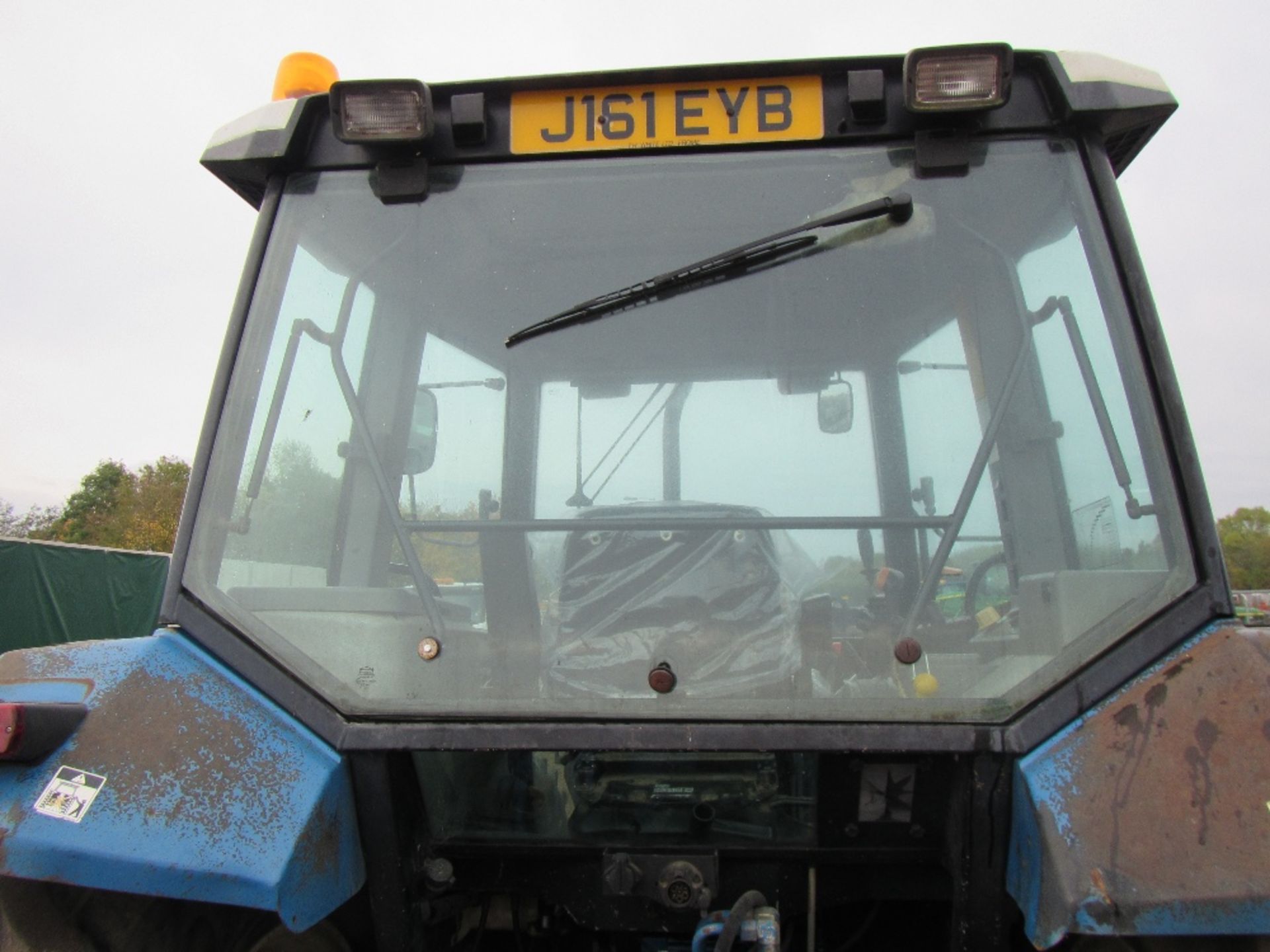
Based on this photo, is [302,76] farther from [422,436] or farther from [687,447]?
[687,447]

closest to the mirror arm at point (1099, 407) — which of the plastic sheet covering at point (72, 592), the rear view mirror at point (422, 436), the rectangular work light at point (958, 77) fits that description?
the rectangular work light at point (958, 77)

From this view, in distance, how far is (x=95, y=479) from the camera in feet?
175

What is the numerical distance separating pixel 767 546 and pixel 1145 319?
0.85 m

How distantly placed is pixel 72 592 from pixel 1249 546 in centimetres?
6433

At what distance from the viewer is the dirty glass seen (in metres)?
1.87

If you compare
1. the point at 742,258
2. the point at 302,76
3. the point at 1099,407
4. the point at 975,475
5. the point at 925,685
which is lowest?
the point at 925,685

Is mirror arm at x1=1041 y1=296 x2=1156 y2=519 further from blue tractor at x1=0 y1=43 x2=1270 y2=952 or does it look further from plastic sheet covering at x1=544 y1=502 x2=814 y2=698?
plastic sheet covering at x1=544 y1=502 x2=814 y2=698

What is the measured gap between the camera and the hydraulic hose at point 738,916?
1708 millimetres

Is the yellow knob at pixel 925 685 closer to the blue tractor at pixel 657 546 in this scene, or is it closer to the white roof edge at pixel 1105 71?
the blue tractor at pixel 657 546

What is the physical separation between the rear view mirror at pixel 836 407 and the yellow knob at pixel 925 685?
0.51 meters

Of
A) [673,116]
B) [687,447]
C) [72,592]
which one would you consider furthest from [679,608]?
[72,592]

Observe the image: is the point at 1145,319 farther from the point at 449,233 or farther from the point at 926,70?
the point at 449,233

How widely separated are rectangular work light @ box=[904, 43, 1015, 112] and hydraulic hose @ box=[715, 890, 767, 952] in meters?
1.58

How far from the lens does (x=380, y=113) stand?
2.11m
